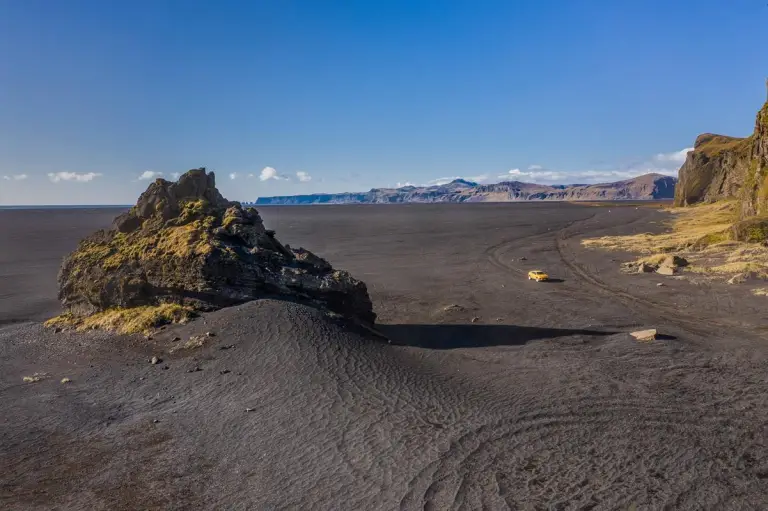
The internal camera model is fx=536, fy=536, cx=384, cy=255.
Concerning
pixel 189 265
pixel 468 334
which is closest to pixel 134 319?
pixel 189 265

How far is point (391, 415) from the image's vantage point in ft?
36.3

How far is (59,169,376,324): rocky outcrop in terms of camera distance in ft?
55.7

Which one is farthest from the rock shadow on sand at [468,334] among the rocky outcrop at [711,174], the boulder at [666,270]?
the rocky outcrop at [711,174]

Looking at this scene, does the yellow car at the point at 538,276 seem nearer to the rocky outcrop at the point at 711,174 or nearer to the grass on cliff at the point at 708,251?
the grass on cliff at the point at 708,251

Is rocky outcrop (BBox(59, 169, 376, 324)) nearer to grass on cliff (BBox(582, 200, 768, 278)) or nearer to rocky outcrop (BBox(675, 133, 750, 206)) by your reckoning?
grass on cliff (BBox(582, 200, 768, 278))

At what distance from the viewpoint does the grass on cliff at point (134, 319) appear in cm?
1633

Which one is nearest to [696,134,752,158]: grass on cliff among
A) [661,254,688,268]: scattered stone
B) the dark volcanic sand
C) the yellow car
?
[661,254,688,268]: scattered stone

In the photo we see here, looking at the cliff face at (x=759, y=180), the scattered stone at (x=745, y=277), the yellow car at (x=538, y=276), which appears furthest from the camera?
the cliff face at (x=759, y=180)

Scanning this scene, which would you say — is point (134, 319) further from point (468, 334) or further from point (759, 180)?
point (759, 180)

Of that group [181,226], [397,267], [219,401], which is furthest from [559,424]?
[397,267]

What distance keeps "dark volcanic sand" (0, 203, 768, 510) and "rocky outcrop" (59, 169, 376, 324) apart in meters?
1.33

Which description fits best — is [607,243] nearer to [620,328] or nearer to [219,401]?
[620,328]

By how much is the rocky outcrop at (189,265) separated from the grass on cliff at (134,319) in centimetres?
33

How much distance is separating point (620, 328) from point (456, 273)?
14.9 metres
